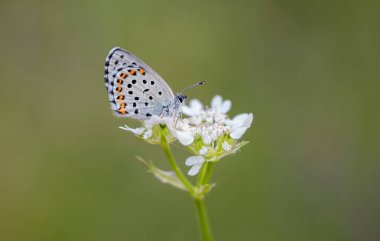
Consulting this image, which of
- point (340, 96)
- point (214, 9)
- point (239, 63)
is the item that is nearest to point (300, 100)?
point (340, 96)

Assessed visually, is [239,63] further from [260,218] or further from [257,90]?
[260,218]

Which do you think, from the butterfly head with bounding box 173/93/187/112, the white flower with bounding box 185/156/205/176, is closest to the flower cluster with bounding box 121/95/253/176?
the white flower with bounding box 185/156/205/176

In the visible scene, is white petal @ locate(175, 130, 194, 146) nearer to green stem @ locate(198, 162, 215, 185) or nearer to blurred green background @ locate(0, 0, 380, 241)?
green stem @ locate(198, 162, 215, 185)

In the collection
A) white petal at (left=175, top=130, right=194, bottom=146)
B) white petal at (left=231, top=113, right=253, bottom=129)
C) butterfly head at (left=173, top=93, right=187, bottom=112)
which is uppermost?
butterfly head at (left=173, top=93, right=187, bottom=112)

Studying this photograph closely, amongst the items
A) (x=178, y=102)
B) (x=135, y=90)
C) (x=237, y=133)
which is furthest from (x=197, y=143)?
(x=135, y=90)

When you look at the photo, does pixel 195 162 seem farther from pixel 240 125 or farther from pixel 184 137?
pixel 240 125

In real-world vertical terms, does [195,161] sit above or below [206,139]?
below

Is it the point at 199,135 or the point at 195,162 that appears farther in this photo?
the point at 199,135

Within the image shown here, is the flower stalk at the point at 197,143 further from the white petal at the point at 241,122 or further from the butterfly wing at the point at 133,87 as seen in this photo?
the butterfly wing at the point at 133,87
